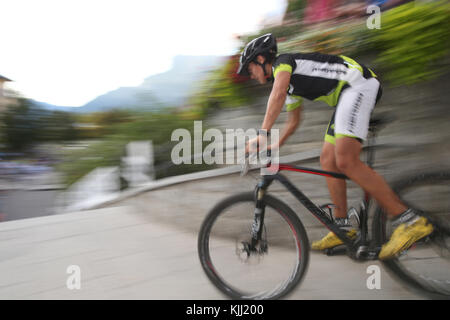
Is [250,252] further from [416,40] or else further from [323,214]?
[416,40]

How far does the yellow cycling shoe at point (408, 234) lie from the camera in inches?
82.9

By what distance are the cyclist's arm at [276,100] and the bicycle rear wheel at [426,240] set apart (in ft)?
3.15

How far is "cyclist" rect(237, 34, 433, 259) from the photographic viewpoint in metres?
2.14

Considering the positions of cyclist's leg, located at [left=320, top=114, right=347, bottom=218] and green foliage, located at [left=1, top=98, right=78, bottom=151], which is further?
green foliage, located at [left=1, top=98, right=78, bottom=151]

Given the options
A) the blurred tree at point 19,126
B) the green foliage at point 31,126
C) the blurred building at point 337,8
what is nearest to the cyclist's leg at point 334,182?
the blurred building at point 337,8

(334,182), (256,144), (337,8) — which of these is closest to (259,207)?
(256,144)

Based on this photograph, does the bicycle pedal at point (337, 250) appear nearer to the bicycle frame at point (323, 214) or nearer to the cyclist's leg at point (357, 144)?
the bicycle frame at point (323, 214)

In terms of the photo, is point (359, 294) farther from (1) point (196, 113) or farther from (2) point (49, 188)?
(2) point (49, 188)

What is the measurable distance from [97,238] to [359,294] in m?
2.92

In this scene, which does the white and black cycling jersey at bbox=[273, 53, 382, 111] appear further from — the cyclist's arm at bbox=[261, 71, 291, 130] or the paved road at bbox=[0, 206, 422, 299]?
the paved road at bbox=[0, 206, 422, 299]

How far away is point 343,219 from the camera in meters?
2.36

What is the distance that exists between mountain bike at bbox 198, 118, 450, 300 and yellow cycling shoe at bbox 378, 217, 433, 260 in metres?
0.07
